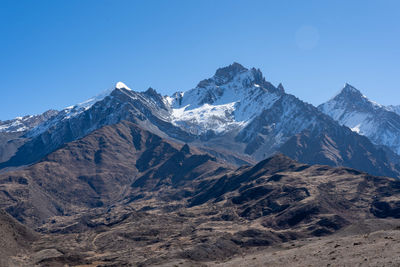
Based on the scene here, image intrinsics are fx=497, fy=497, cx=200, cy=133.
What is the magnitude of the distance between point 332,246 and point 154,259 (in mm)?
100792

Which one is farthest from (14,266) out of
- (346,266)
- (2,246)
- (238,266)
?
(346,266)

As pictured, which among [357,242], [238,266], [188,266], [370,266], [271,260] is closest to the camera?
[370,266]

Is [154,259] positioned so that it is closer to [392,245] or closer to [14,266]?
[14,266]

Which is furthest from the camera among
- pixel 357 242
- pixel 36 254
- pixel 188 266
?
pixel 36 254

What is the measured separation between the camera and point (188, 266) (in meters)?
147

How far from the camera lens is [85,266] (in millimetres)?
188750

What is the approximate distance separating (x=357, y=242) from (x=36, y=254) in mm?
138564

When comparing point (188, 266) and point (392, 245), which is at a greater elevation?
point (392, 245)

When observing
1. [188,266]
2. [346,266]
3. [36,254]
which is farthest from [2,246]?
[346,266]

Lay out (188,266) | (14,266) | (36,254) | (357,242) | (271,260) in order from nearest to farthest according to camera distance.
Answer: (357,242) → (271,260) → (188,266) → (14,266) → (36,254)

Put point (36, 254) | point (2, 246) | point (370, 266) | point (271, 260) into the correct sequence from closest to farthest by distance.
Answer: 1. point (370, 266)
2. point (271, 260)
3. point (2, 246)
4. point (36, 254)

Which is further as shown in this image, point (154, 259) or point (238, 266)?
point (154, 259)

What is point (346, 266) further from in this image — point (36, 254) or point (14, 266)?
point (36, 254)

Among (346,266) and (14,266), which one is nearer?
(346,266)
